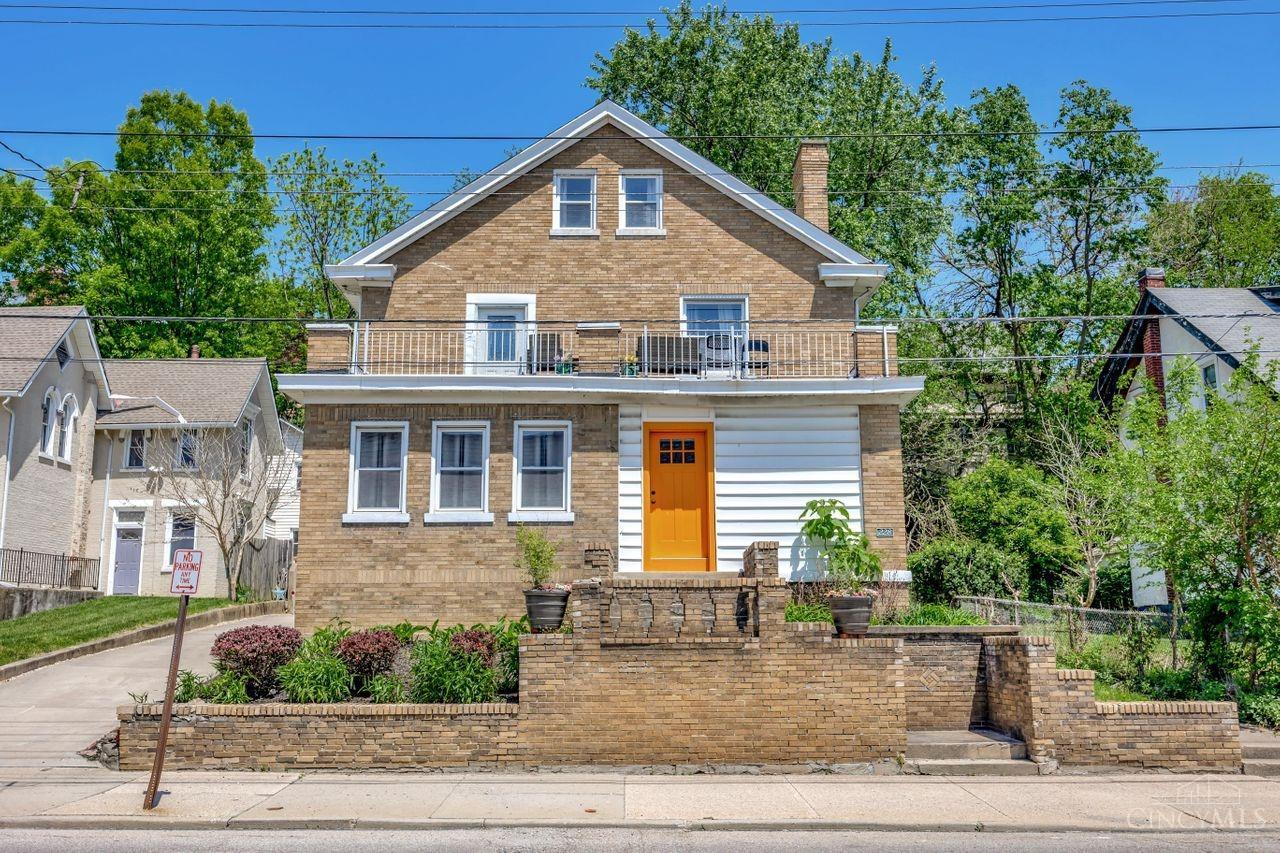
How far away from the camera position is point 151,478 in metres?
30.9

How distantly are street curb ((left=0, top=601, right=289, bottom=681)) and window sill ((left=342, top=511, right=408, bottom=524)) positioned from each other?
14.0 ft

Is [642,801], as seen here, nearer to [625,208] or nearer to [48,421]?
[625,208]

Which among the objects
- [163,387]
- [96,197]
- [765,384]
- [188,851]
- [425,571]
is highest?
[96,197]

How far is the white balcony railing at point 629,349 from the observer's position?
61.7 feet

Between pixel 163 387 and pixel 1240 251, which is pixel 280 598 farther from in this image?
pixel 1240 251

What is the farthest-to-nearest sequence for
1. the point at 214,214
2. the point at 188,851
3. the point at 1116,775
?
the point at 214,214 < the point at 1116,775 < the point at 188,851

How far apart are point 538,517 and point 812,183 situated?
29.0 ft

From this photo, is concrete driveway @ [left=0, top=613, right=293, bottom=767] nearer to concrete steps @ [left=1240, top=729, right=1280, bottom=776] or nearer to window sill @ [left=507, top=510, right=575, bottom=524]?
window sill @ [left=507, top=510, right=575, bottom=524]

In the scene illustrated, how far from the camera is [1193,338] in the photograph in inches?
984

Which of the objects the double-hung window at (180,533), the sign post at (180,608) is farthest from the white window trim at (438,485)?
the double-hung window at (180,533)

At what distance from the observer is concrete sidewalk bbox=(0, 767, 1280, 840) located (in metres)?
10.3

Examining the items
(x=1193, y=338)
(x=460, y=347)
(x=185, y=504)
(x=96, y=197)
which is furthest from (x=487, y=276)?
(x=96, y=197)

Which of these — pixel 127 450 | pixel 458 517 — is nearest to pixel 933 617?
pixel 458 517

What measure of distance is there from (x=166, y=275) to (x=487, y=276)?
954 inches
